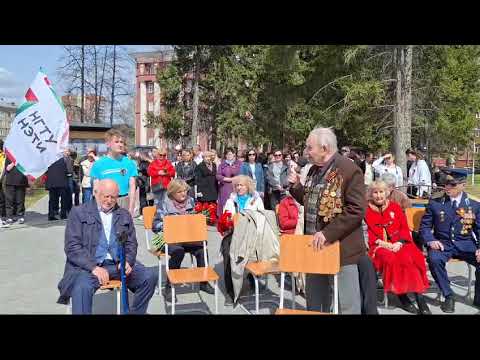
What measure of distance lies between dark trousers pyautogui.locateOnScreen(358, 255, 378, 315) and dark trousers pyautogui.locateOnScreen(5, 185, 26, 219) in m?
8.22

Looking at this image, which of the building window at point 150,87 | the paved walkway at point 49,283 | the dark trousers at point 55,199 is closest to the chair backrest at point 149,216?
the paved walkway at point 49,283

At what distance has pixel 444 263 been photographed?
15.8 ft

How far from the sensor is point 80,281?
3.74 metres

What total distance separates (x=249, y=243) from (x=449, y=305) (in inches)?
82.7

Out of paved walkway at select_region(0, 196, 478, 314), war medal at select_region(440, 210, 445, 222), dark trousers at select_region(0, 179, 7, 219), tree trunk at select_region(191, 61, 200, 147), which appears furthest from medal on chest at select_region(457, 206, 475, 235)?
tree trunk at select_region(191, 61, 200, 147)

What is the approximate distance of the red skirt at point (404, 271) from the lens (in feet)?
15.0

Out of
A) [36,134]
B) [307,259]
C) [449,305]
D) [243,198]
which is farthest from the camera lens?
[36,134]

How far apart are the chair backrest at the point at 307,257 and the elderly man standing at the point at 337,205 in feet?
0.21

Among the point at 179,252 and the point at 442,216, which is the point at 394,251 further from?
the point at 179,252

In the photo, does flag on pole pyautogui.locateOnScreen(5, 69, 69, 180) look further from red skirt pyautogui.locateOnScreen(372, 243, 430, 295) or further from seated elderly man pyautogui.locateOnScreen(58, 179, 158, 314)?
red skirt pyautogui.locateOnScreen(372, 243, 430, 295)

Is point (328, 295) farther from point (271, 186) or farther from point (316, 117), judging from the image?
point (316, 117)

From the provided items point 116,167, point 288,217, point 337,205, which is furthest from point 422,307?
point 116,167

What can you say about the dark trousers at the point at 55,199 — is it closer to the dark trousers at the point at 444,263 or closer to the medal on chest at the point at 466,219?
the dark trousers at the point at 444,263
